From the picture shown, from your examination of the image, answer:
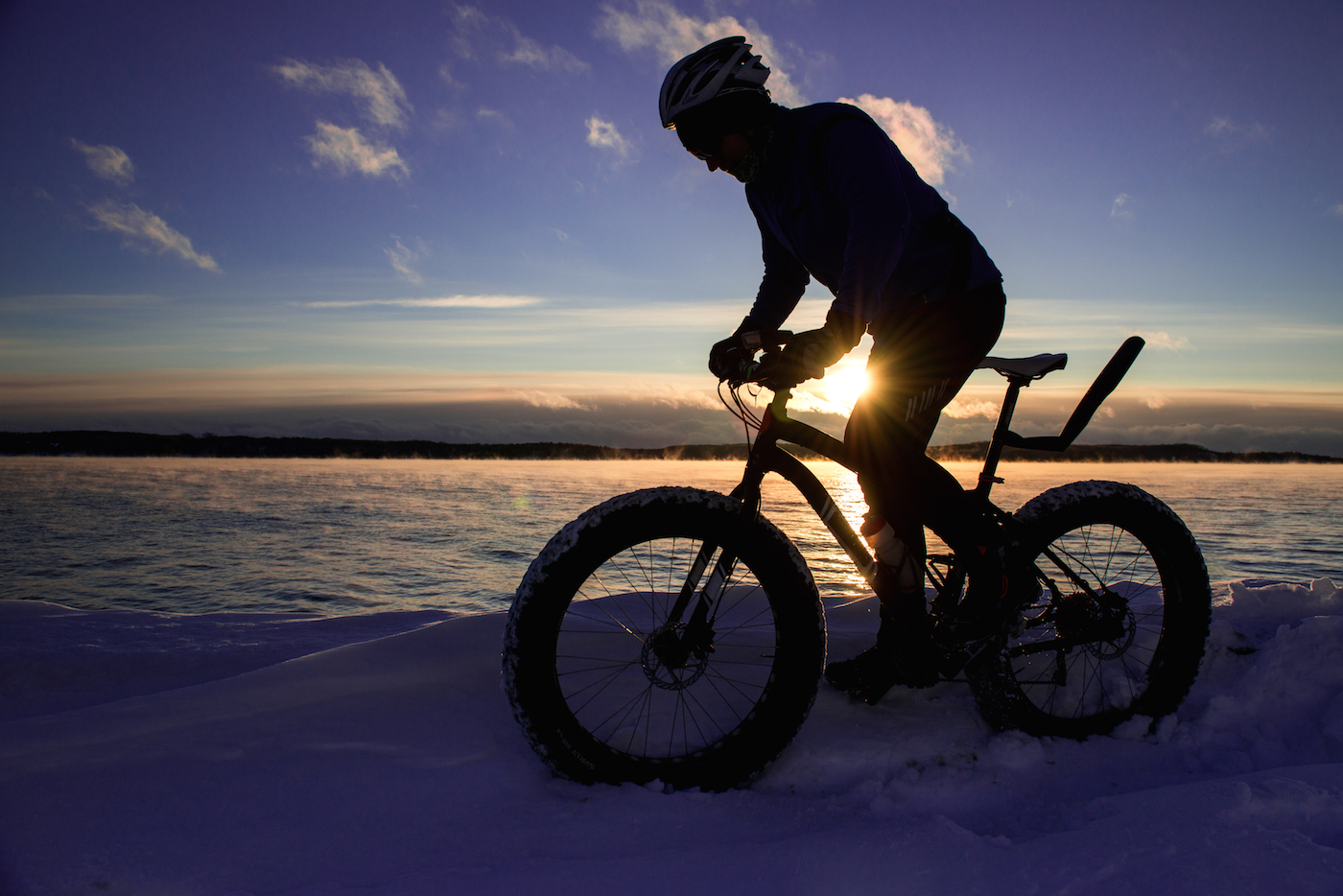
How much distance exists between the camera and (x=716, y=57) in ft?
6.57

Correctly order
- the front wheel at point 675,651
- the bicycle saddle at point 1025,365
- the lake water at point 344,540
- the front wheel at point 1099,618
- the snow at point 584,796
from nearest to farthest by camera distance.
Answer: the snow at point 584,796, the front wheel at point 675,651, the bicycle saddle at point 1025,365, the front wheel at point 1099,618, the lake water at point 344,540

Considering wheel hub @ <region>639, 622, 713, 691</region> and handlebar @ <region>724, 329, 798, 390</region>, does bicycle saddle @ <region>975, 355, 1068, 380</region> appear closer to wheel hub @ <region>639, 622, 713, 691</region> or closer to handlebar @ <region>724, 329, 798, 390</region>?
handlebar @ <region>724, 329, 798, 390</region>

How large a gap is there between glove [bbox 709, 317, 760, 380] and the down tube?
11.9 inches

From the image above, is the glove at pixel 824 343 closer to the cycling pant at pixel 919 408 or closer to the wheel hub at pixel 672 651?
the cycling pant at pixel 919 408

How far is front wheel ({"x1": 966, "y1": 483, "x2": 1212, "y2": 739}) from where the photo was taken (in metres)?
2.25

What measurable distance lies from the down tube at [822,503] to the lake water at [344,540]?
6.0 inches

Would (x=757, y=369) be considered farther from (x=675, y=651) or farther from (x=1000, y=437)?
(x=1000, y=437)

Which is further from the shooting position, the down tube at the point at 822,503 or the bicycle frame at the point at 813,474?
the down tube at the point at 822,503

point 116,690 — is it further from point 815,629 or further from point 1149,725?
point 1149,725

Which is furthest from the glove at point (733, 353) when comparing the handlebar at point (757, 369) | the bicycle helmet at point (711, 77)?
the bicycle helmet at point (711, 77)

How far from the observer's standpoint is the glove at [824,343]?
1.75m

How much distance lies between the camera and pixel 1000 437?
7.50 feet

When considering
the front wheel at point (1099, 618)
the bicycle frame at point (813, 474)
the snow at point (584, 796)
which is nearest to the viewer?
the snow at point (584, 796)

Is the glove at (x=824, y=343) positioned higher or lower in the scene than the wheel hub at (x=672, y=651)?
higher
